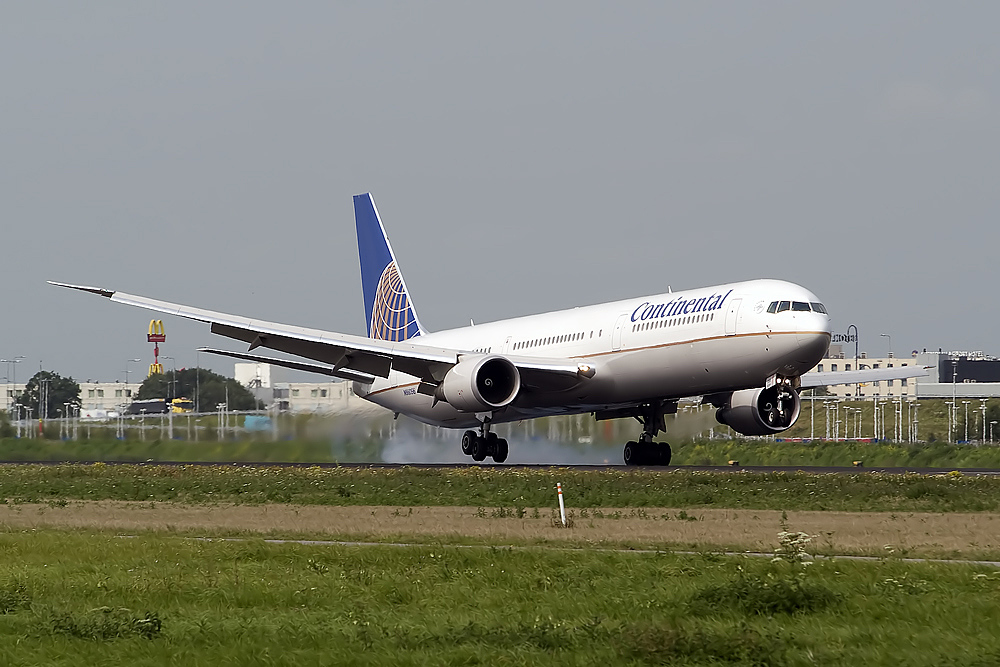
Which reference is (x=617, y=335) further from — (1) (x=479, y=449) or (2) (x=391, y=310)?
(2) (x=391, y=310)

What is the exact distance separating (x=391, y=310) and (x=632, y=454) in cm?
1521

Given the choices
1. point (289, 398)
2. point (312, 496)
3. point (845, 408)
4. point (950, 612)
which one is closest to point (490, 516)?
point (312, 496)

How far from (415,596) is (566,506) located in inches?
531

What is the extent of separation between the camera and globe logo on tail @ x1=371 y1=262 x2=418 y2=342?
53500mm

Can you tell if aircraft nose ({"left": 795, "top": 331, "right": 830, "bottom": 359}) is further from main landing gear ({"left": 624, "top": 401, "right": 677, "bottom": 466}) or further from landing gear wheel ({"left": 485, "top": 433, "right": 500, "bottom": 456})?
landing gear wheel ({"left": 485, "top": 433, "right": 500, "bottom": 456})

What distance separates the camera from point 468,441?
4475 centimetres

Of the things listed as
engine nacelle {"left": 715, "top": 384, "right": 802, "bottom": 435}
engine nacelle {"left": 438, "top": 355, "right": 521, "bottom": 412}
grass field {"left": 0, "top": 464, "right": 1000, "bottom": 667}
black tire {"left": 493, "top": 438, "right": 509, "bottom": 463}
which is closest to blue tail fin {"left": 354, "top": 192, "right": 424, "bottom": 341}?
black tire {"left": 493, "top": 438, "right": 509, "bottom": 463}

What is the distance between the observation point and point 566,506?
1063 inches

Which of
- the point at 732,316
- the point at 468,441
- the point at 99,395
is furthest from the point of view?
the point at 99,395

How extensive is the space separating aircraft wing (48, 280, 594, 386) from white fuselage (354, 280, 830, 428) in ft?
3.17

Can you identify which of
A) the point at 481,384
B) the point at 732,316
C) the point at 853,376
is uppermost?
the point at 732,316

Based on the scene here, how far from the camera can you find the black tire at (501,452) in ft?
146

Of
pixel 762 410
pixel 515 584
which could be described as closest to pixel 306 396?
pixel 762 410

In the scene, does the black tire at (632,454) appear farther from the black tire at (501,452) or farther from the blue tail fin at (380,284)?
the blue tail fin at (380,284)
